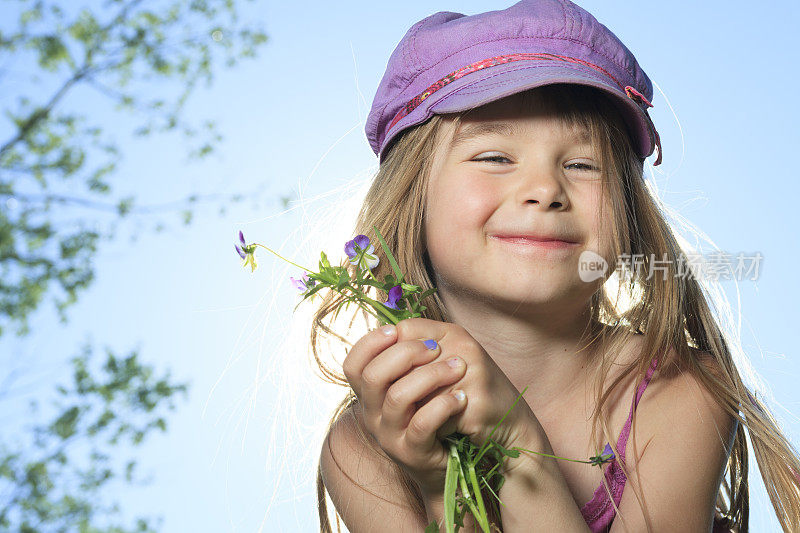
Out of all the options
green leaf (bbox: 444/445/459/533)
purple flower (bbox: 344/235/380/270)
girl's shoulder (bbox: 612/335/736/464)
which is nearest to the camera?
green leaf (bbox: 444/445/459/533)

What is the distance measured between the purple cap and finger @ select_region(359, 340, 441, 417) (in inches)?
19.0

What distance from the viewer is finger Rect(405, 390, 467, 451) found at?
906 mm

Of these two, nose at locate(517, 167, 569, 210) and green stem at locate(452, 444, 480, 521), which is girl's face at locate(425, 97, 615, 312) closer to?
nose at locate(517, 167, 569, 210)

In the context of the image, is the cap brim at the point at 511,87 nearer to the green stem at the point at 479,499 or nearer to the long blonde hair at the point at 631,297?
the long blonde hair at the point at 631,297

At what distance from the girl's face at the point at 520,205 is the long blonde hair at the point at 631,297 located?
39 mm

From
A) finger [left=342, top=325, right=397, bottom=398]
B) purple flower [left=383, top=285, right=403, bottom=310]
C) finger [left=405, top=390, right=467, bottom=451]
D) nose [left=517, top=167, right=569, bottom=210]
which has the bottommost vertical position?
finger [left=405, top=390, right=467, bottom=451]

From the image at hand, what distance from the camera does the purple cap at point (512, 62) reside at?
4.12ft

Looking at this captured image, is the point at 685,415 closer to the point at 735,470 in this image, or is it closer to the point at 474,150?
the point at 735,470

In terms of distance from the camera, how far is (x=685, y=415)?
1.32 m

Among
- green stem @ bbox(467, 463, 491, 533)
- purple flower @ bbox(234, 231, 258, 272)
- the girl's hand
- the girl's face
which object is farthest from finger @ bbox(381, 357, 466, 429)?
the girl's face

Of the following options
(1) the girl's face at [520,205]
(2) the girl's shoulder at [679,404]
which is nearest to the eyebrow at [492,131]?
(1) the girl's face at [520,205]

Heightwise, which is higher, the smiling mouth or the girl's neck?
the smiling mouth

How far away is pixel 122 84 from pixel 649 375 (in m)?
2.60

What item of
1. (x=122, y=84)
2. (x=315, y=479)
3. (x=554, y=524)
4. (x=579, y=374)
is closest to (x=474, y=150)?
(x=579, y=374)
